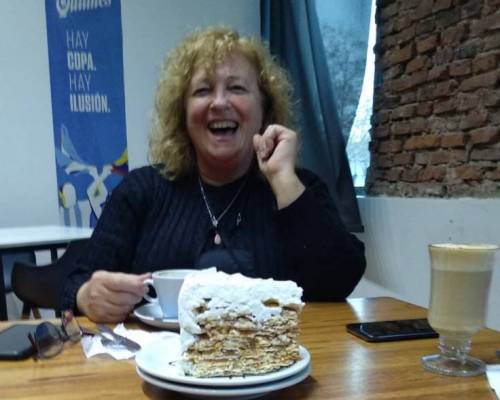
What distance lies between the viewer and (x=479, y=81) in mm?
1971

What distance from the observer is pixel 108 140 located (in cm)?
348

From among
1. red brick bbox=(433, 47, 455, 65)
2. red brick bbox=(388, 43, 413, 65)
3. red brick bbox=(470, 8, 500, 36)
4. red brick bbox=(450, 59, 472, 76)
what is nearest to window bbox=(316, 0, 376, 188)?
red brick bbox=(388, 43, 413, 65)

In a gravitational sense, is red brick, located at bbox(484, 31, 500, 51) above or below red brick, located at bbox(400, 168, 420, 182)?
above

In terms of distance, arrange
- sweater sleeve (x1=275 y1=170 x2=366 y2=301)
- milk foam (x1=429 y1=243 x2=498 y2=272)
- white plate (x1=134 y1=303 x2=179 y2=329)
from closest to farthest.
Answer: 1. milk foam (x1=429 y1=243 x2=498 y2=272)
2. white plate (x1=134 y1=303 x2=179 y2=329)
3. sweater sleeve (x1=275 y1=170 x2=366 y2=301)

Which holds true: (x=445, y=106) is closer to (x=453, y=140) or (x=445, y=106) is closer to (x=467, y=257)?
(x=453, y=140)

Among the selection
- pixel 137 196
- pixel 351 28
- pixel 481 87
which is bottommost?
pixel 137 196

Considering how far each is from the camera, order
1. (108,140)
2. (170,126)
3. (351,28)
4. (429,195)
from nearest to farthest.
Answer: (170,126)
(429,195)
(351,28)
(108,140)

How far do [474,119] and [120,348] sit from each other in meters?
1.62

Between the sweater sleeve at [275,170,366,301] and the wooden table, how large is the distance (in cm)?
32

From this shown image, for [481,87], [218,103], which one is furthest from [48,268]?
[481,87]

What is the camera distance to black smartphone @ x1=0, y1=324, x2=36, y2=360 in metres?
0.84

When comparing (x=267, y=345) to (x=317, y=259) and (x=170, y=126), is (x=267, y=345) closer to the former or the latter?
(x=317, y=259)

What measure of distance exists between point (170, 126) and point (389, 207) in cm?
123

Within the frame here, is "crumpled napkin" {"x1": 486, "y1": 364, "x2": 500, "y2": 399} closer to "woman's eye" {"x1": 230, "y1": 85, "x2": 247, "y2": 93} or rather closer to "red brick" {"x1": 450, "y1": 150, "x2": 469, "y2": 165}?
"woman's eye" {"x1": 230, "y1": 85, "x2": 247, "y2": 93}
